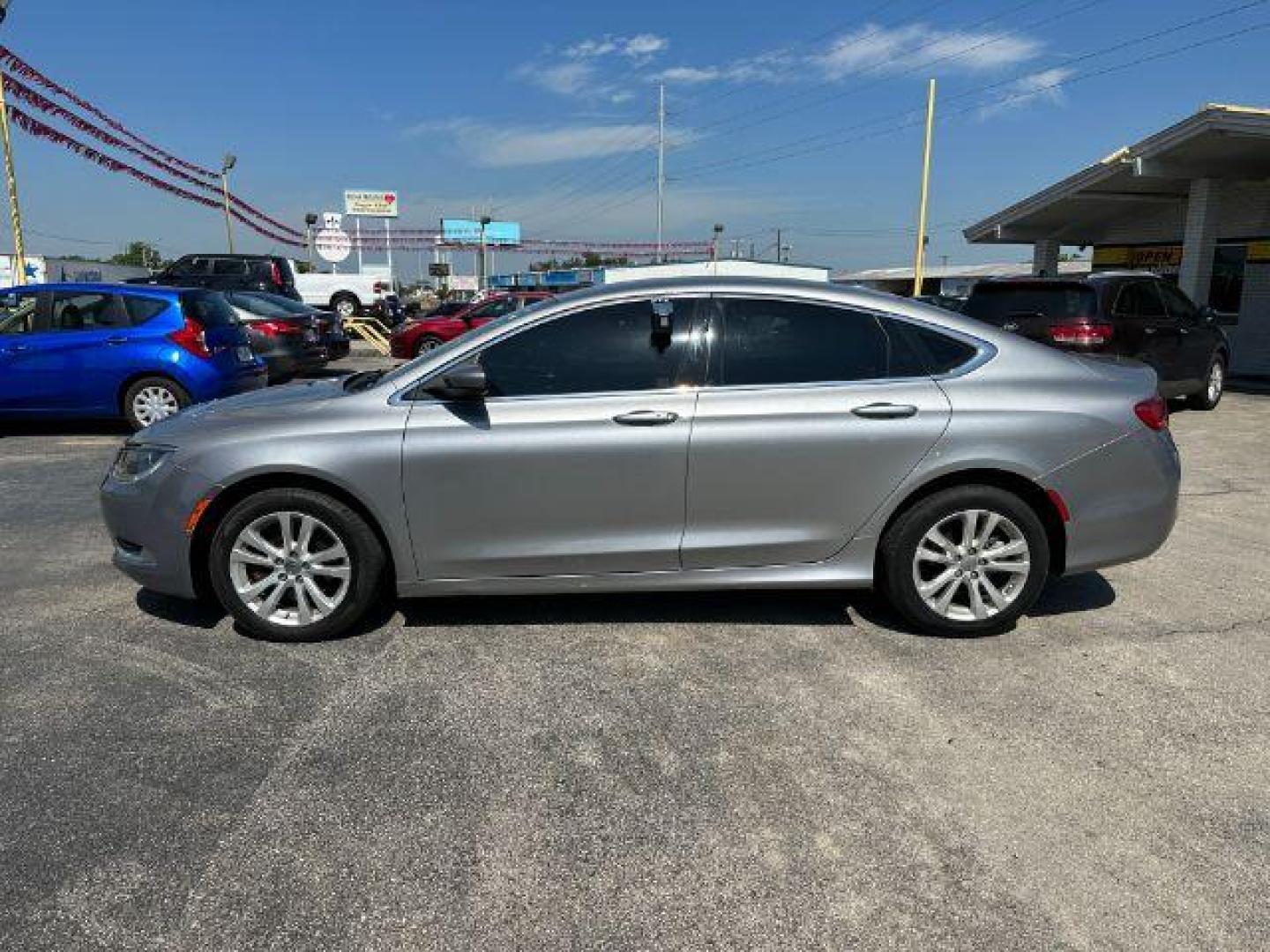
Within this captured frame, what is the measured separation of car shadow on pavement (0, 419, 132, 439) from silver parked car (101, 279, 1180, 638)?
6975 millimetres

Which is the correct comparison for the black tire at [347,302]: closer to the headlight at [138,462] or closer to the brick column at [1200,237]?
the brick column at [1200,237]

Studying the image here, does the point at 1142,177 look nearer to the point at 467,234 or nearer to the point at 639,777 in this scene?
the point at 639,777

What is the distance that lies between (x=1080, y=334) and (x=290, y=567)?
A: 829 cm

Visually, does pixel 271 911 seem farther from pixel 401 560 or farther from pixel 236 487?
pixel 236 487

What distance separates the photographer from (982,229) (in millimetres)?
20828

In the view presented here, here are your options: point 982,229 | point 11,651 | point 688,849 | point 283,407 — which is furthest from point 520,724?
point 982,229

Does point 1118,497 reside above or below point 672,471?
below

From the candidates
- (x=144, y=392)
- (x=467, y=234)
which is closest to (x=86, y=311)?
(x=144, y=392)

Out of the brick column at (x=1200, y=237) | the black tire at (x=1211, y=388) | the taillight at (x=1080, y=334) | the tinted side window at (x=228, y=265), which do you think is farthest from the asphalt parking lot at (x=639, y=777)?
the tinted side window at (x=228, y=265)

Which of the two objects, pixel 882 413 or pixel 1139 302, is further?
pixel 1139 302

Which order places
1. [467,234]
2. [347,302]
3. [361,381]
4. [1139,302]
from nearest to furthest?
[361,381] → [1139,302] → [347,302] → [467,234]

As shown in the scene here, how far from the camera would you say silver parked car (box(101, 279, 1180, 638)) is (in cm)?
400

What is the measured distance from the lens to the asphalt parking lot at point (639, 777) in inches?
94.5

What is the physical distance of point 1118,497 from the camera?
419 cm
